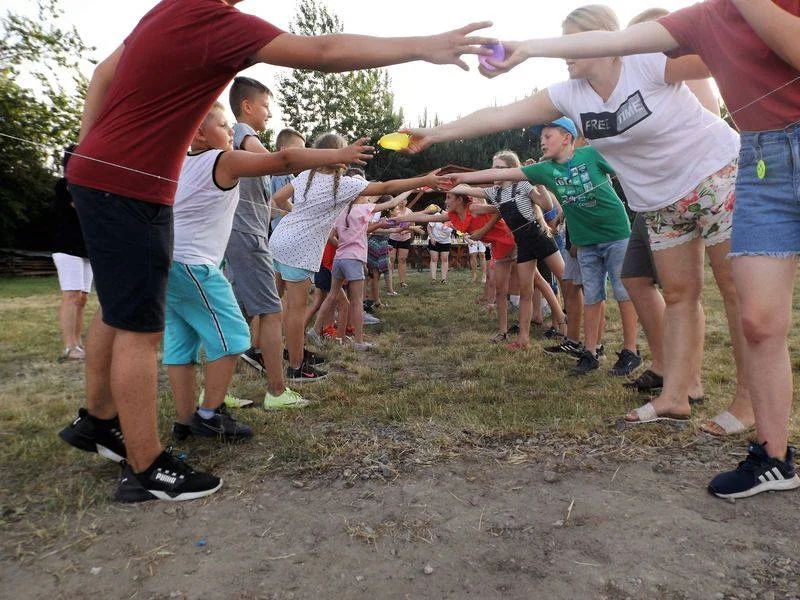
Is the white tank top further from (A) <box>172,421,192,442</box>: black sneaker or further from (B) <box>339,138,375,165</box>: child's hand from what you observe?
(A) <box>172,421,192,442</box>: black sneaker

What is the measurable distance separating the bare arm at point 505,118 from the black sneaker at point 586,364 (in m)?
1.96

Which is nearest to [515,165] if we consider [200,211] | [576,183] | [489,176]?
[576,183]

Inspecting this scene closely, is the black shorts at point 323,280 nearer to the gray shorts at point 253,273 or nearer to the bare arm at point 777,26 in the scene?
the gray shorts at point 253,273

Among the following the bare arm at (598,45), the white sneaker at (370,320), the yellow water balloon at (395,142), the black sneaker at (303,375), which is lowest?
the white sneaker at (370,320)

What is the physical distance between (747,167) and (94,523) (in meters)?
2.70

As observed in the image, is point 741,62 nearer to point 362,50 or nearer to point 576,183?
point 362,50

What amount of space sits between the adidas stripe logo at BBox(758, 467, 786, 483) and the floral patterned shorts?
1.07m

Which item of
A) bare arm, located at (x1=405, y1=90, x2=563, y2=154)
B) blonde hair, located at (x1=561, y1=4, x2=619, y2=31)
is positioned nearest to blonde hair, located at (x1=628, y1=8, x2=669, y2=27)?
blonde hair, located at (x1=561, y1=4, x2=619, y2=31)

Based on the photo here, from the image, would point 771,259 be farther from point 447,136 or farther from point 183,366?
point 183,366

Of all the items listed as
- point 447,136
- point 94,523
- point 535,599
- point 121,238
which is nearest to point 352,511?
point 535,599

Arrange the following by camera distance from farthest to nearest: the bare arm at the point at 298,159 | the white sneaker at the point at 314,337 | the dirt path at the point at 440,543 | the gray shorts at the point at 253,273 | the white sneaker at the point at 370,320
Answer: the white sneaker at the point at 370,320, the white sneaker at the point at 314,337, the gray shorts at the point at 253,273, the bare arm at the point at 298,159, the dirt path at the point at 440,543

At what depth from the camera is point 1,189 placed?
20.4 meters

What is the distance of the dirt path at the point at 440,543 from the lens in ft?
5.20

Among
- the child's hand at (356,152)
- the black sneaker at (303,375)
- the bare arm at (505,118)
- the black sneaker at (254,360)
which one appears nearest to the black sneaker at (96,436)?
the child's hand at (356,152)
